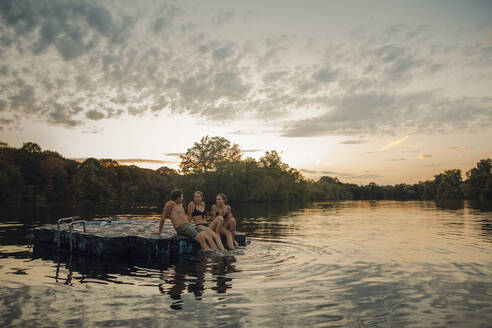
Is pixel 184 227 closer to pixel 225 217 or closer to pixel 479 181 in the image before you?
pixel 225 217

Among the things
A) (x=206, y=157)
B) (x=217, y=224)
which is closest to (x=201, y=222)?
(x=217, y=224)

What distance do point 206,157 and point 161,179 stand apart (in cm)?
2735

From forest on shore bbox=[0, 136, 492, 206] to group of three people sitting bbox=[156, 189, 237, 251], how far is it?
202ft

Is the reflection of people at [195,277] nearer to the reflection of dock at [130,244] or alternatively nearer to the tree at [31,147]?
the reflection of dock at [130,244]

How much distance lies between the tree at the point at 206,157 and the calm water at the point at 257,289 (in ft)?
225

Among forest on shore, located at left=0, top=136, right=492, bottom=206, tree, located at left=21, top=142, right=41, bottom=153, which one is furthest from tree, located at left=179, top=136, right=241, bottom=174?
tree, located at left=21, top=142, right=41, bottom=153

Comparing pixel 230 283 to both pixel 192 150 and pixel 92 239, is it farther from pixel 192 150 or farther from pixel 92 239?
pixel 192 150

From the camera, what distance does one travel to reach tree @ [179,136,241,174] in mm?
81938

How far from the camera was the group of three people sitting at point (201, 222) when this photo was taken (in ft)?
42.1

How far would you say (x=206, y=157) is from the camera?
82125 millimetres

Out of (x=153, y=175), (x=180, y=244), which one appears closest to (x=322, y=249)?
(x=180, y=244)

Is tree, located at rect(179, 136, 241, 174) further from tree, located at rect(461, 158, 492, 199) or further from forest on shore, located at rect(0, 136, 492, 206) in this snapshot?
tree, located at rect(461, 158, 492, 199)

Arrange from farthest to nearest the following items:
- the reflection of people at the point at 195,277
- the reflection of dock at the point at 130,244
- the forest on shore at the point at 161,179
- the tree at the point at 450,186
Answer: the tree at the point at 450,186 → the forest on shore at the point at 161,179 → the reflection of dock at the point at 130,244 → the reflection of people at the point at 195,277

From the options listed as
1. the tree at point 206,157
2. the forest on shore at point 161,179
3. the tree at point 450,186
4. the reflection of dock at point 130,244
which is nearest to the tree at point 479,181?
the forest on shore at point 161,179
